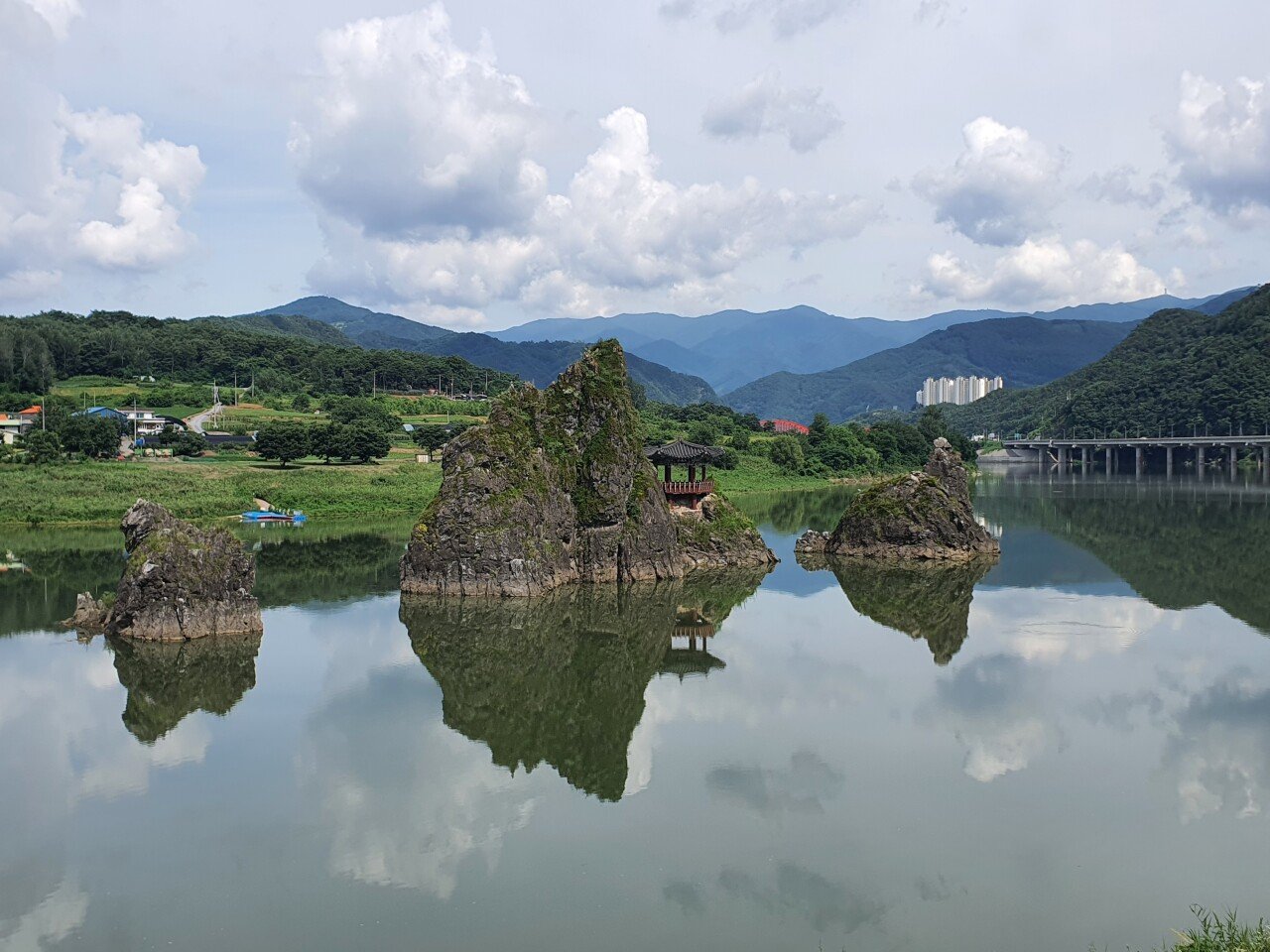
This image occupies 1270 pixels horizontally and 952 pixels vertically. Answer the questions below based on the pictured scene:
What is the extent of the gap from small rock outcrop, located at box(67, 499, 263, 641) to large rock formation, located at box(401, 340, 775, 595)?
746 centimetres

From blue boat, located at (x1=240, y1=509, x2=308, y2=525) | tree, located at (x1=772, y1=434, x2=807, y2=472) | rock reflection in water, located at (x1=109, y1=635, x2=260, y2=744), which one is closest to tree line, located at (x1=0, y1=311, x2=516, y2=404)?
tree, located at (x1=772, y1=434, x2=807, y2=472)

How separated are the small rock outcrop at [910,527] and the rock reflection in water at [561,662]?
9448mm

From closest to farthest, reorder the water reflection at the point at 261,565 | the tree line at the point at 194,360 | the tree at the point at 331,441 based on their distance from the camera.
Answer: the water reflection at the point at 261,565 < the tree at the point at 331,441 < the tree line at the point at 194,360

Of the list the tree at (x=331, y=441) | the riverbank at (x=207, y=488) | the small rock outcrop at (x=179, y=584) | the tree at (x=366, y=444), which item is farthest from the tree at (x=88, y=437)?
the small rock outcrop at (x=179, y=584)

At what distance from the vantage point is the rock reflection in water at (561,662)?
65.4 ft

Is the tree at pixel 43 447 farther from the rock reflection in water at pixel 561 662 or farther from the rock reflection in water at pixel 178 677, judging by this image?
the rock reflection in water at pixel 178 677

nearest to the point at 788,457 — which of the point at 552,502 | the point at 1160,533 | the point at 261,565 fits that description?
the point at 1160,533

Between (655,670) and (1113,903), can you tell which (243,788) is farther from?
(1113,903)

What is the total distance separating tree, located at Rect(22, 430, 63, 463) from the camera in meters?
64.1

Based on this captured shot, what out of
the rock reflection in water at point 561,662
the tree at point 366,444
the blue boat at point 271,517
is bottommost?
the rock reflection in water at point 561,662

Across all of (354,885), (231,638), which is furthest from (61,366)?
(354,885)

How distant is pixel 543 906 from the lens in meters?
13.3

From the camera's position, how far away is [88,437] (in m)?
67.8

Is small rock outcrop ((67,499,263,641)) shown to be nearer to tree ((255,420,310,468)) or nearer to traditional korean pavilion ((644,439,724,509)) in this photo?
traditional korean pavilion ((644,439,724,509))
